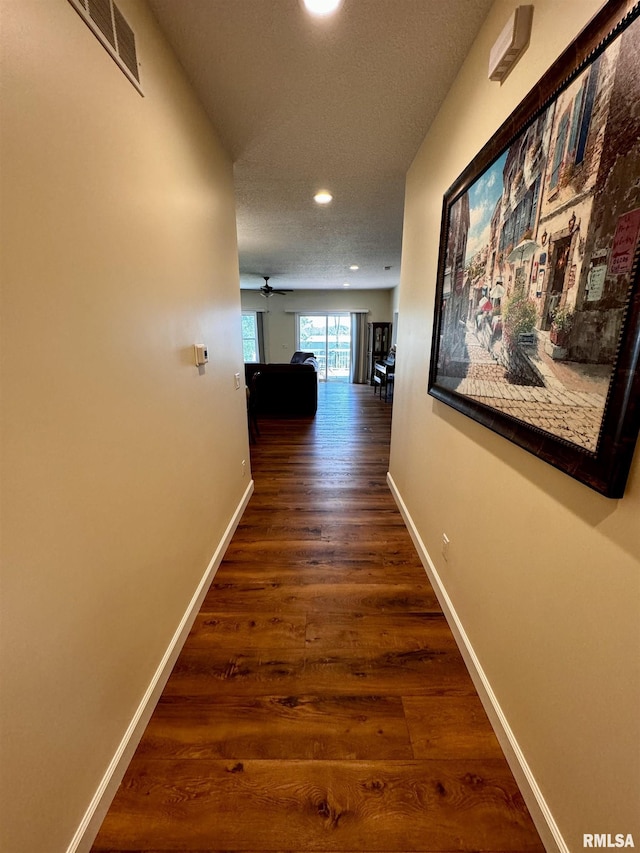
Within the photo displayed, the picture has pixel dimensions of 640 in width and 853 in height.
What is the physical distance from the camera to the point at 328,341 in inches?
357

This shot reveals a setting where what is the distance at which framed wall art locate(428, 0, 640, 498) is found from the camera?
0.65 meters

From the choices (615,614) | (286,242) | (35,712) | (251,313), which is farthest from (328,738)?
(251,313)

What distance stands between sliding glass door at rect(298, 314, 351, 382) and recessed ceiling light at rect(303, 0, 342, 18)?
25.6 ft

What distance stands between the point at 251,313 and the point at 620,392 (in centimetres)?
913

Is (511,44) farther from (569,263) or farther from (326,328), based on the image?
(326,328)

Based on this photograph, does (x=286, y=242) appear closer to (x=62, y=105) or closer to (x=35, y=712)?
(x=62, y=105)

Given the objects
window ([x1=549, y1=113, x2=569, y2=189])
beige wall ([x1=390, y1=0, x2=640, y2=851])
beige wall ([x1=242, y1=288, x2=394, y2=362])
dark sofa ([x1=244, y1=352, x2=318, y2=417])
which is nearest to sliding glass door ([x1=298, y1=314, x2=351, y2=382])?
beige wall ([x1=242, y1=288, x2=394, y2=362])

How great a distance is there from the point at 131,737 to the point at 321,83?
2.85 metres

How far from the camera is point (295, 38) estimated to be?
1293mm

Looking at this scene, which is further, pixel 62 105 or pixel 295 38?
pixel 295 38

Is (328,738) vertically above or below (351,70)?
below

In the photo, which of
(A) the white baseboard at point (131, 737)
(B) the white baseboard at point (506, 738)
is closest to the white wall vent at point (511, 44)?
(B) the white baseboard at point (506, 738)

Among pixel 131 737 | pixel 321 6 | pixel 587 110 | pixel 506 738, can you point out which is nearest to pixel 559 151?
pixel 587 110

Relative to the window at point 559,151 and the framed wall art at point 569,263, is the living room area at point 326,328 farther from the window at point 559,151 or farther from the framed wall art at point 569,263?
the window at point 559,151
